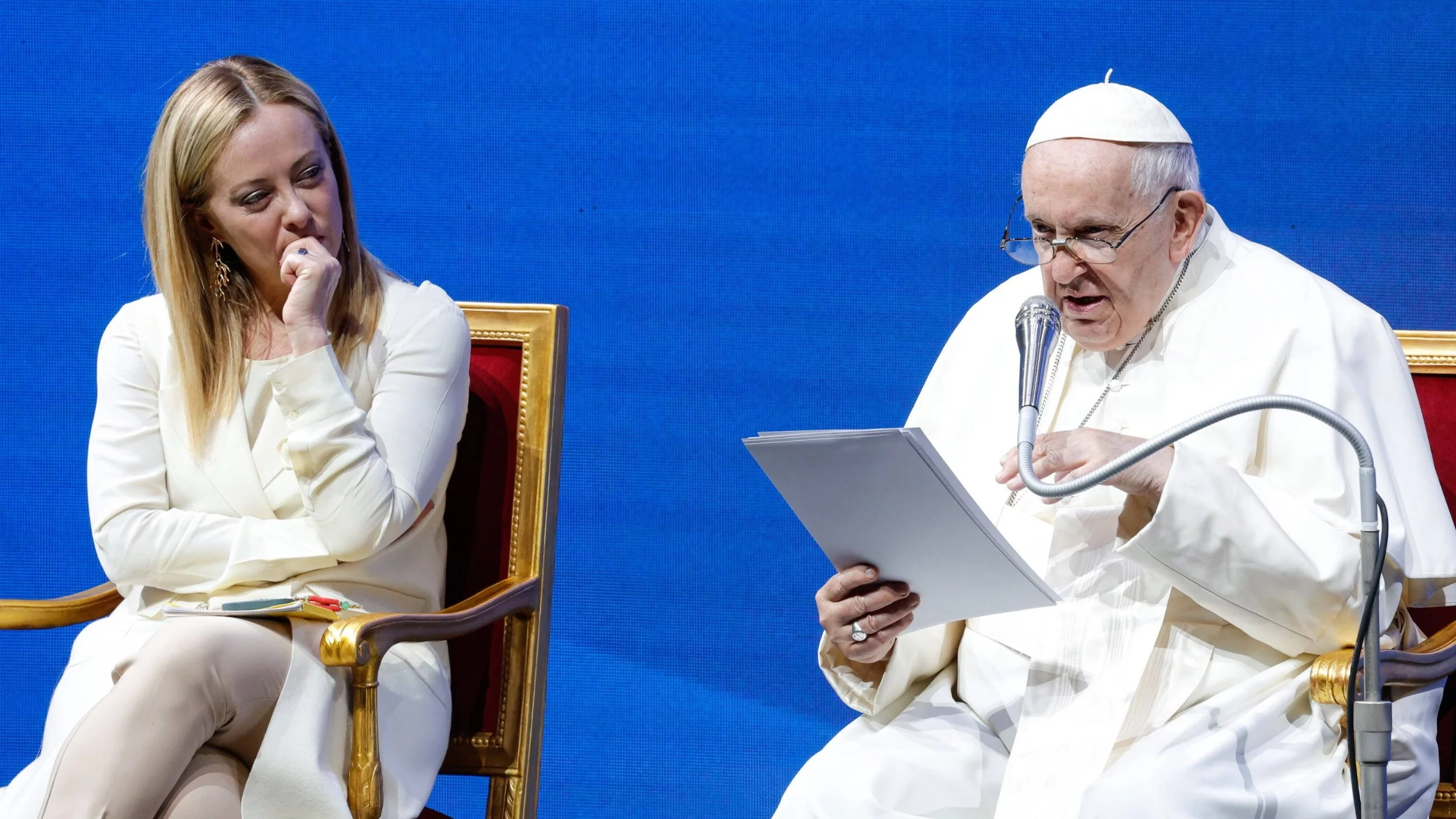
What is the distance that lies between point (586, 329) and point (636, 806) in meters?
1.19

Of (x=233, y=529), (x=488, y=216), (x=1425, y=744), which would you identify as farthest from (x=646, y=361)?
(x=1425, y=744)

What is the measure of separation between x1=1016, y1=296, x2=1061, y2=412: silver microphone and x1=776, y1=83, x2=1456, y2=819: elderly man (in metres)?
0.18

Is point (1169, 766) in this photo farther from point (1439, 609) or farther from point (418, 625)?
point (418, 625)

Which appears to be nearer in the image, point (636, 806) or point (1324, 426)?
point (1324, 426)

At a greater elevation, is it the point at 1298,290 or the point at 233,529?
the point at 1298,290

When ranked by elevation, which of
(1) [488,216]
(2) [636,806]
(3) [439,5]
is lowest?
(2) [636,806]

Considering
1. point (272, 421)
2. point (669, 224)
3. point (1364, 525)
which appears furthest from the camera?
point (669, 224)

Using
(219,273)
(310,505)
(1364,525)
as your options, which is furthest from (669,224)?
(1364,525)

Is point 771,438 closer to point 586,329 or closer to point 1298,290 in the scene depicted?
point 1298,290

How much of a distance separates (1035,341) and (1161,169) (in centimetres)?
70

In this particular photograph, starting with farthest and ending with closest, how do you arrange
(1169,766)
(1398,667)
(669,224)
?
(669,224)
(1398,667)
(1169,766)

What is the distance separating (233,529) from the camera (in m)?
2.64

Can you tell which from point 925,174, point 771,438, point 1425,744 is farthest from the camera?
point 925,174

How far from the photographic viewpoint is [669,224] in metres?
3.77
